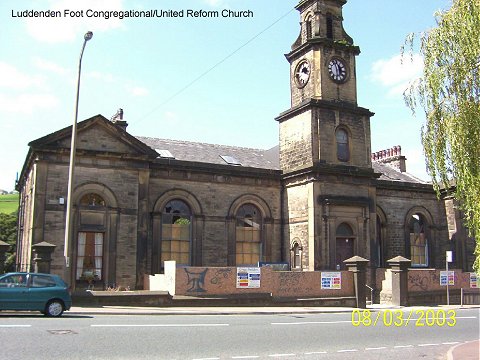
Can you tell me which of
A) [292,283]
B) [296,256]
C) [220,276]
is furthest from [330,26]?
[220,276]

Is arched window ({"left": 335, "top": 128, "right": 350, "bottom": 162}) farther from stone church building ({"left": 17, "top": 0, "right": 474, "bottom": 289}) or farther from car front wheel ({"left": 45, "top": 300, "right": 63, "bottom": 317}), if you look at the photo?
car front wheel ({"left": 45, "top": 300, "right": 63, "bottom": 317})

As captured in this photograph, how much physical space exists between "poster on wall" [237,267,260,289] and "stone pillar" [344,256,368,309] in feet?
15.2

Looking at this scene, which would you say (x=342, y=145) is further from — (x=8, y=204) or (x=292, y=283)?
(x=8, y=204)

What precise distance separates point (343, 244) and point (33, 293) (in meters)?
16.7

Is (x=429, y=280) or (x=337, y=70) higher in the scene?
(x=337, y=70)

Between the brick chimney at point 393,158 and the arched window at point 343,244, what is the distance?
11.4 meters

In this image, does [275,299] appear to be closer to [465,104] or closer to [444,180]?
[444,180]

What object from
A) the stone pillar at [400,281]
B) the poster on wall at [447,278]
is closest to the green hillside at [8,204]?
the stone pillar at [400,281]

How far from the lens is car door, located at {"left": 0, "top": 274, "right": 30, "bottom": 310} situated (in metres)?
13.9

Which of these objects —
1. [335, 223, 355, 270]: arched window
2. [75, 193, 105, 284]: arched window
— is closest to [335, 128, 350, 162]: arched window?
[335, 223, 355, 270]: arched window

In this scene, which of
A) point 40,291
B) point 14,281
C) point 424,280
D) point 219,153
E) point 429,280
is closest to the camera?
point 14,281

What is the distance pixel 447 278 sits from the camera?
26.5 meters

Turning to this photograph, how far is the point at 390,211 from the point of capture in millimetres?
31000

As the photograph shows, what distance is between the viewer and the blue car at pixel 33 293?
14.0 meters
